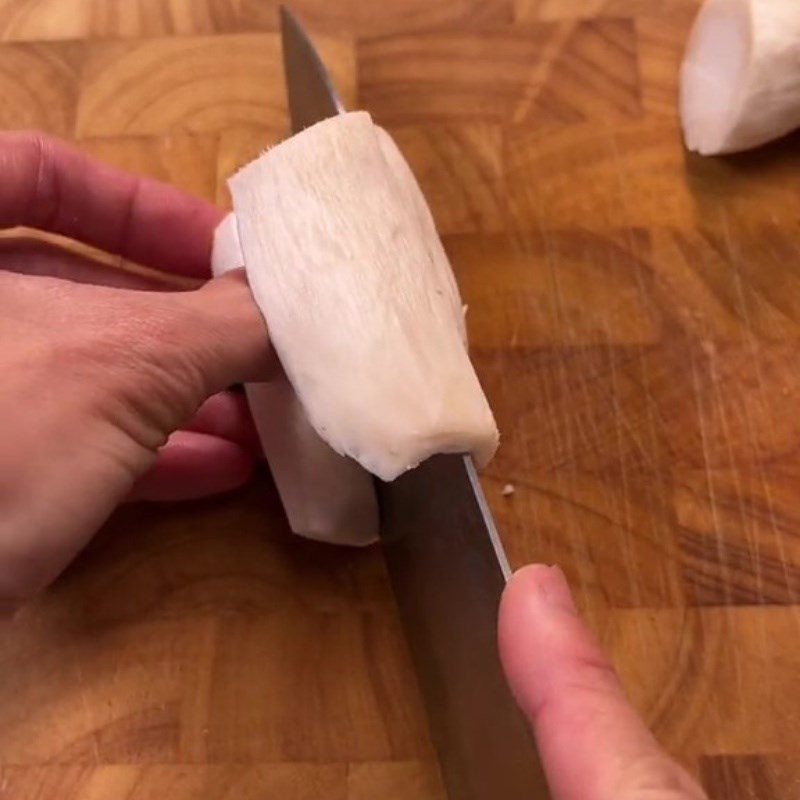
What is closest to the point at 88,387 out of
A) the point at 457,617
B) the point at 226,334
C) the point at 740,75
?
the point at 226,334

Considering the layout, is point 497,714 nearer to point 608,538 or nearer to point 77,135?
point 608,538

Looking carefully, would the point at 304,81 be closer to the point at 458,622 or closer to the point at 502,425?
the point at 502,425

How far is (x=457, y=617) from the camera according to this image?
2.23 ft

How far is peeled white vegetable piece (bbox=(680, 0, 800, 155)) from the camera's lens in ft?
2.93

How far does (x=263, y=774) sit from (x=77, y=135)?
1.85 ft

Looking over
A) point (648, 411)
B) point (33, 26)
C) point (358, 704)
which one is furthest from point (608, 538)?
point (33, 26)

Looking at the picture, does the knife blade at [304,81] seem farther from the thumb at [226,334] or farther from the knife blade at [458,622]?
the knife blade at [458,622]

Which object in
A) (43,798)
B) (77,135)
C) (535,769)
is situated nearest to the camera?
(535,769)

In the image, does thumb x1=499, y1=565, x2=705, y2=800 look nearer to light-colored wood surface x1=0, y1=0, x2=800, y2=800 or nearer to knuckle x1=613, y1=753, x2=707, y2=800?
knuckle x1=613, y1=753, x2=707, y2=800

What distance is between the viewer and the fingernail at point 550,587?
1.94ft

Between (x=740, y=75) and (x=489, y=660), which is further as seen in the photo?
(x=740, y=75)

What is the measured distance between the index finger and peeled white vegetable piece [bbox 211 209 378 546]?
0.27ft

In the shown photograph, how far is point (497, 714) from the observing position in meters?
0.65

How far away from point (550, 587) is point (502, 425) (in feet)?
0.82
